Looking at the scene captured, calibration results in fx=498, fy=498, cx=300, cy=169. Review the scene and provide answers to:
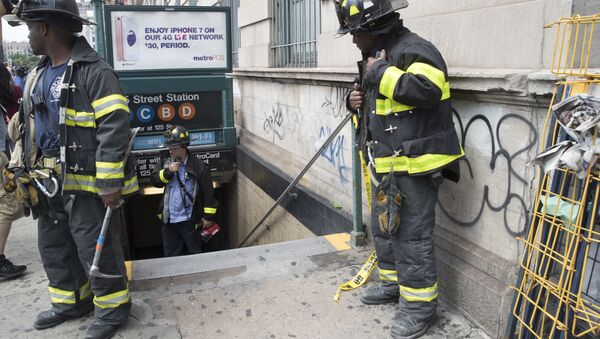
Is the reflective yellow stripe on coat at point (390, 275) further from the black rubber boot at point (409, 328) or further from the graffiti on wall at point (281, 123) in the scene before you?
the graffiti on wall at point (281, 123)

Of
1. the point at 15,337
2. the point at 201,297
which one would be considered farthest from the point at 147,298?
the point at 15,337

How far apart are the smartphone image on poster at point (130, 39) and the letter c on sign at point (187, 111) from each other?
101cm

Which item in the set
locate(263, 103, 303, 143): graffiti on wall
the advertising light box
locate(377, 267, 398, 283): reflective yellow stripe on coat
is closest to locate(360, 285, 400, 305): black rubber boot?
locate(377, 267, 398, 283): reflective yellow stripe on coat

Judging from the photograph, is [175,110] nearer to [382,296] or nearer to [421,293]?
[382,296]

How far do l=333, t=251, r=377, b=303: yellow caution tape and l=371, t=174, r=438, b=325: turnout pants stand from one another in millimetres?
601

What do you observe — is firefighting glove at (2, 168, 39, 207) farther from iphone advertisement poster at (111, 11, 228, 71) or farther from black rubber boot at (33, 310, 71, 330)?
iphone advertisement poster at (111, 11, 228, 71)

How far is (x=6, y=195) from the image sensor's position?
4023 millimetres

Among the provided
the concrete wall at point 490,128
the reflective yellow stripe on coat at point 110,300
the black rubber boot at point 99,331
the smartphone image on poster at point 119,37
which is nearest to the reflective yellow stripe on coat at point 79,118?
the reflective yellow stripe on coat at point 110,300

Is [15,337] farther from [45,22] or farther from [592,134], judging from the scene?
[592,134]

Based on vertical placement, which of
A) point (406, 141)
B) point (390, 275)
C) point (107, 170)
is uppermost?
point (406, 141)

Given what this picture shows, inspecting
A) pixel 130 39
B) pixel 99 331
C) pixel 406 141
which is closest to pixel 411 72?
pixel 406 141

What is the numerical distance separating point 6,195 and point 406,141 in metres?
3.23

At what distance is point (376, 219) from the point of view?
10.7ft

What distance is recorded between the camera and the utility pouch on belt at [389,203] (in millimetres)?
2822
